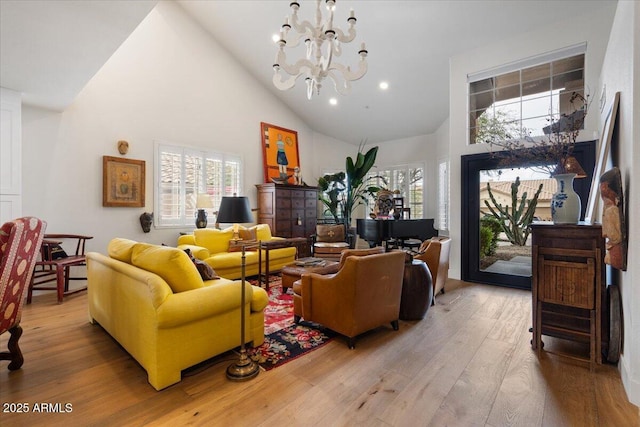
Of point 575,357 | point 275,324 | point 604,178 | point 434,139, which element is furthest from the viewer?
point 434,139

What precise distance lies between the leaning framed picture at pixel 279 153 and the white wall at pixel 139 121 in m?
0.28

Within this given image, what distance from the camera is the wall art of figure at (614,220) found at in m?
2.00

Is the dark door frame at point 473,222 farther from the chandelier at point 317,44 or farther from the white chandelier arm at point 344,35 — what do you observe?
the white chandelier arm at point 344,35

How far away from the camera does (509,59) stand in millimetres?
4375

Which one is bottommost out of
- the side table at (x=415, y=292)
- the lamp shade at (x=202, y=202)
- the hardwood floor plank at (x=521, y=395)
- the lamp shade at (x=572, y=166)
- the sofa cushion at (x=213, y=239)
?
the hardwood floor plank at (x=521, y=395)

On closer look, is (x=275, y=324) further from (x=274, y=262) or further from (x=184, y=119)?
(x=184, y=119)

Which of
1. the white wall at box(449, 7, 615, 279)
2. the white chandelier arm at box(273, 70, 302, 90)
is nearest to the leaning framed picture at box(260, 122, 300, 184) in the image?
the white chandelier arm at box(273, 70, 302, 90)

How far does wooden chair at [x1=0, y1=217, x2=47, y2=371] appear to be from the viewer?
1.94 metres

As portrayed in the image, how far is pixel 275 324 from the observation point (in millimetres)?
3109

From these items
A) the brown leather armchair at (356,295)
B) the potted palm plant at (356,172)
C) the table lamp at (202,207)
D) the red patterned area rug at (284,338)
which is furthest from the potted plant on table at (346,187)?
the brown leather armchair at (356,295)

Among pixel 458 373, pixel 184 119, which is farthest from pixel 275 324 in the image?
pixel 184 119

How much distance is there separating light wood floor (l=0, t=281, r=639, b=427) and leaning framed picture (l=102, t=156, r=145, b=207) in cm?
245

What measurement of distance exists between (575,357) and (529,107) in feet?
11.6

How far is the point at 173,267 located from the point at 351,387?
61.5 inches
